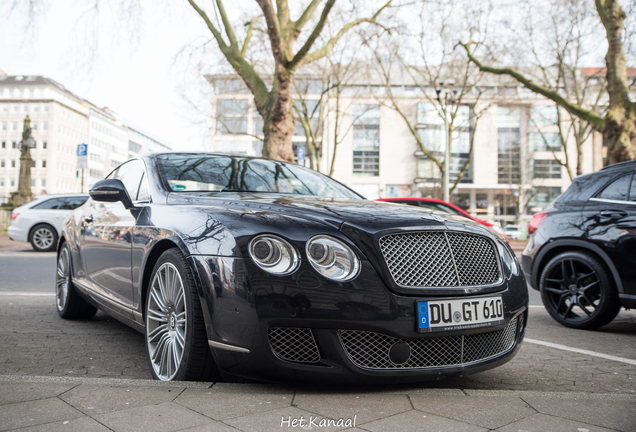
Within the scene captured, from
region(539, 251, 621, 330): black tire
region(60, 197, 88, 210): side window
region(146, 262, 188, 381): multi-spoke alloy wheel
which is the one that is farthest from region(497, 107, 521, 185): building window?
region(146, 262, 188, 381): multi-spoke alloy wheel

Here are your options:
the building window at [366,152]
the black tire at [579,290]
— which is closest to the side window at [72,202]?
the black tire at [579,290]

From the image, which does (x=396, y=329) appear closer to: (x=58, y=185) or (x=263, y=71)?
(x=263, y=71)

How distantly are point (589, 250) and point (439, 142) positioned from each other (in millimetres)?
51880

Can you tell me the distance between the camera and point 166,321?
2959mm

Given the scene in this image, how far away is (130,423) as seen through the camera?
6.78 feet

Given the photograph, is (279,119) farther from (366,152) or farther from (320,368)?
(366,152)

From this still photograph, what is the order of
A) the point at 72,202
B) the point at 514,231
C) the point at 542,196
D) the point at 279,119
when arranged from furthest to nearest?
the point at 542,196 < the point at 514,231 < the point at 279,119 < the point at 72,202

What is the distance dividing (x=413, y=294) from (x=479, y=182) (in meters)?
61.0

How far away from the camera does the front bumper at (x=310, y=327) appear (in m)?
2.35

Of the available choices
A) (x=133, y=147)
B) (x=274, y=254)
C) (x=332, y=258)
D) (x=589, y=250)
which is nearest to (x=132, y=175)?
(x=274, y=254)

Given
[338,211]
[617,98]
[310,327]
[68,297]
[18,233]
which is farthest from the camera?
[18,233]

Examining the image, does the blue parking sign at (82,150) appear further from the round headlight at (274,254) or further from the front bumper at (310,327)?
the round headlight at (274,254)

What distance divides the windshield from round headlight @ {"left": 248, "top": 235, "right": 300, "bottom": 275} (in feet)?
4.22

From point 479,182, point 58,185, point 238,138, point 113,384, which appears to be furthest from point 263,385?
point 58,185
